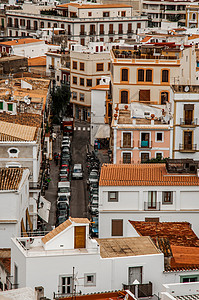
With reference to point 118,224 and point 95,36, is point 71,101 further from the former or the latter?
point 118,224

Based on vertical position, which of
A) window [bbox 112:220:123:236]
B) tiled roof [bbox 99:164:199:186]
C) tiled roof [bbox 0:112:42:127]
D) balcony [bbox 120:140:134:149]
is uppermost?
tiled roof [bbox 0:112:42:127]

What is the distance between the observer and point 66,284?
44.8m

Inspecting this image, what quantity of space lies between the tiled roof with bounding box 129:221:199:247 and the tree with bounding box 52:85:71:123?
187 feet

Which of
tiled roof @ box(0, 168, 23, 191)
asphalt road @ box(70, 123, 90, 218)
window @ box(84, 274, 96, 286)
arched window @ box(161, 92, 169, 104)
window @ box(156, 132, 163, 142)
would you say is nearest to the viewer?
window @ box(84, 274, 96, 286)

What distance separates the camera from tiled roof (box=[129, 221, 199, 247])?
51875 millimetres

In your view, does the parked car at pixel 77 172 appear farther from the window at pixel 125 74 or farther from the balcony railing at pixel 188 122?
the balcony railing at pixel 188 122

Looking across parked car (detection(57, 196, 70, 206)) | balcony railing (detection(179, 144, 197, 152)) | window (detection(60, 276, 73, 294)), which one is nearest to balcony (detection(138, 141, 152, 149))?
balcony railing (detection(179, 144, 197, 152))

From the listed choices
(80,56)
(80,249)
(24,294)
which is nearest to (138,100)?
(80,56)

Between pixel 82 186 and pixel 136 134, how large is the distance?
38.7 ft

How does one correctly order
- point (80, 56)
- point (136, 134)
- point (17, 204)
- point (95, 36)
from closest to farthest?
point (17, 204) < point (136, 134) < point (80, 56) < point (95, 36)

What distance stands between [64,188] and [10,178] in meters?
20.8

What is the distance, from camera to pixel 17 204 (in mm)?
60969

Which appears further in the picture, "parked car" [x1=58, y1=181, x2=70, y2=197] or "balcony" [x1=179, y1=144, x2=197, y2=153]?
"parked car" [x1=58, y1=181, x2=70, y2=197]

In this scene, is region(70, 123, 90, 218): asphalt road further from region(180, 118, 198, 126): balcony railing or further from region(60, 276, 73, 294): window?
region(60, 276, 73, 294): window
